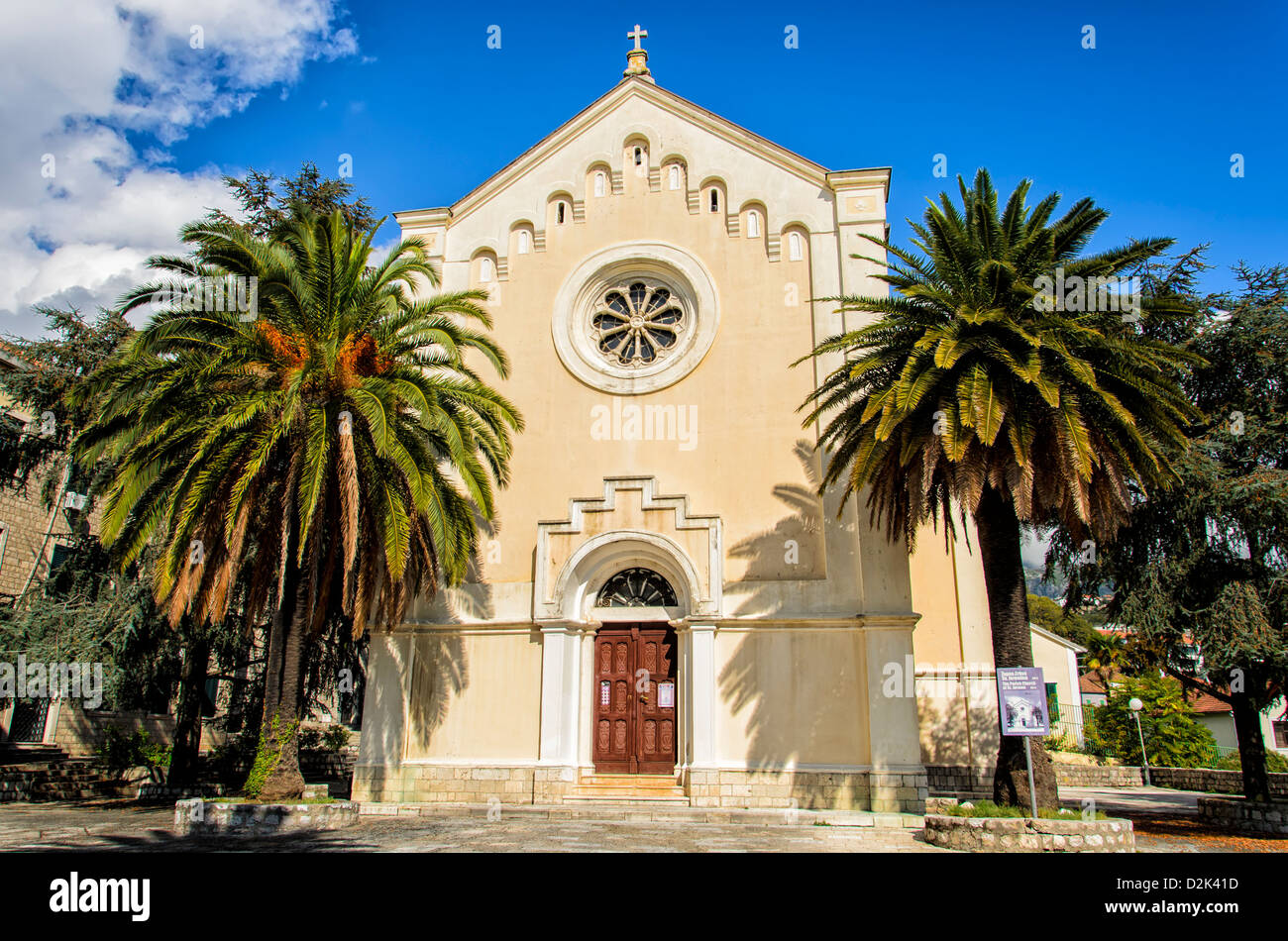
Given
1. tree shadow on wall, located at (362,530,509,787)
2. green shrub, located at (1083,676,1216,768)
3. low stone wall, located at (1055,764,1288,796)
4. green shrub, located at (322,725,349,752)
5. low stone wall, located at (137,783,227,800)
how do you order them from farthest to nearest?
green shrub, located at (1083,676,1216,768), green shrub, located at (322,725,349,752), low stone wall, located at (1055,764,1288,796), low stone wall, located at (137,783,227,800), tree shadow on wall, located at (362,530,509,787)

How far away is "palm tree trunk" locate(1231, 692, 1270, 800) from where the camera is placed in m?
15.5

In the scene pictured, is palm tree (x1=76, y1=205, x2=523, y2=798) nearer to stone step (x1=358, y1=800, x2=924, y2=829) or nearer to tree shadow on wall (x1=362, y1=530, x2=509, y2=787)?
tree shadow on wall (x1=362, y1=530, x2=509, y2=787)

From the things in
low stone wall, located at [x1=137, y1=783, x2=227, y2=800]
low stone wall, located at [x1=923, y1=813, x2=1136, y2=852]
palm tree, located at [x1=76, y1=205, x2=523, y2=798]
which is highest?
palm tree, located at [x1=76, y1=205, x2=523, y2=798]

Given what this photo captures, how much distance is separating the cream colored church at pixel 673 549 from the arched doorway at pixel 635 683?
4cm

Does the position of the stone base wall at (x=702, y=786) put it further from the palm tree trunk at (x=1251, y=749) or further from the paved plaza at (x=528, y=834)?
the palm tree trunk at (x=1251, y=749)

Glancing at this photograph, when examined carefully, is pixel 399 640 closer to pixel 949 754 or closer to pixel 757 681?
pixel 757 681

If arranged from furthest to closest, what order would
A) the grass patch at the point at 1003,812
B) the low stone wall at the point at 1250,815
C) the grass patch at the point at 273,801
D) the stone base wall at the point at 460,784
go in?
1. the stone base wall at the point at 460,784
2. the low stone wall at the point at 1250,815
3. the grass patch at the point at 273,801
4. the grass patch at the point at 1003,812

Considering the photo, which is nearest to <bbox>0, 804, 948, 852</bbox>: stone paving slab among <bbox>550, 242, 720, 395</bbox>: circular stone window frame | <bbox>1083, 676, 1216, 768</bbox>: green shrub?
<bbox>550, 242, 720, 395</bbox>: circular stone window frame

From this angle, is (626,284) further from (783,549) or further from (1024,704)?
(1024,704)

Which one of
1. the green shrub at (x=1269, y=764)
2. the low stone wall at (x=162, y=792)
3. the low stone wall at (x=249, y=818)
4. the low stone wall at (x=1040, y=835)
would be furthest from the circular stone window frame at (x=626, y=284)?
the green shrub at (x=1269, y=764)

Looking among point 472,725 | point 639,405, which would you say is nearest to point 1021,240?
point 639,405

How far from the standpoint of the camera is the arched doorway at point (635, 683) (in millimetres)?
17578

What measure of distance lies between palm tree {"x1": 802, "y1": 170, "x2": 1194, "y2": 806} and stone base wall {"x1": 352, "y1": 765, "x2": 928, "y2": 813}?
2742mm

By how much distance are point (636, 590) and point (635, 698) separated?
2.18 m
